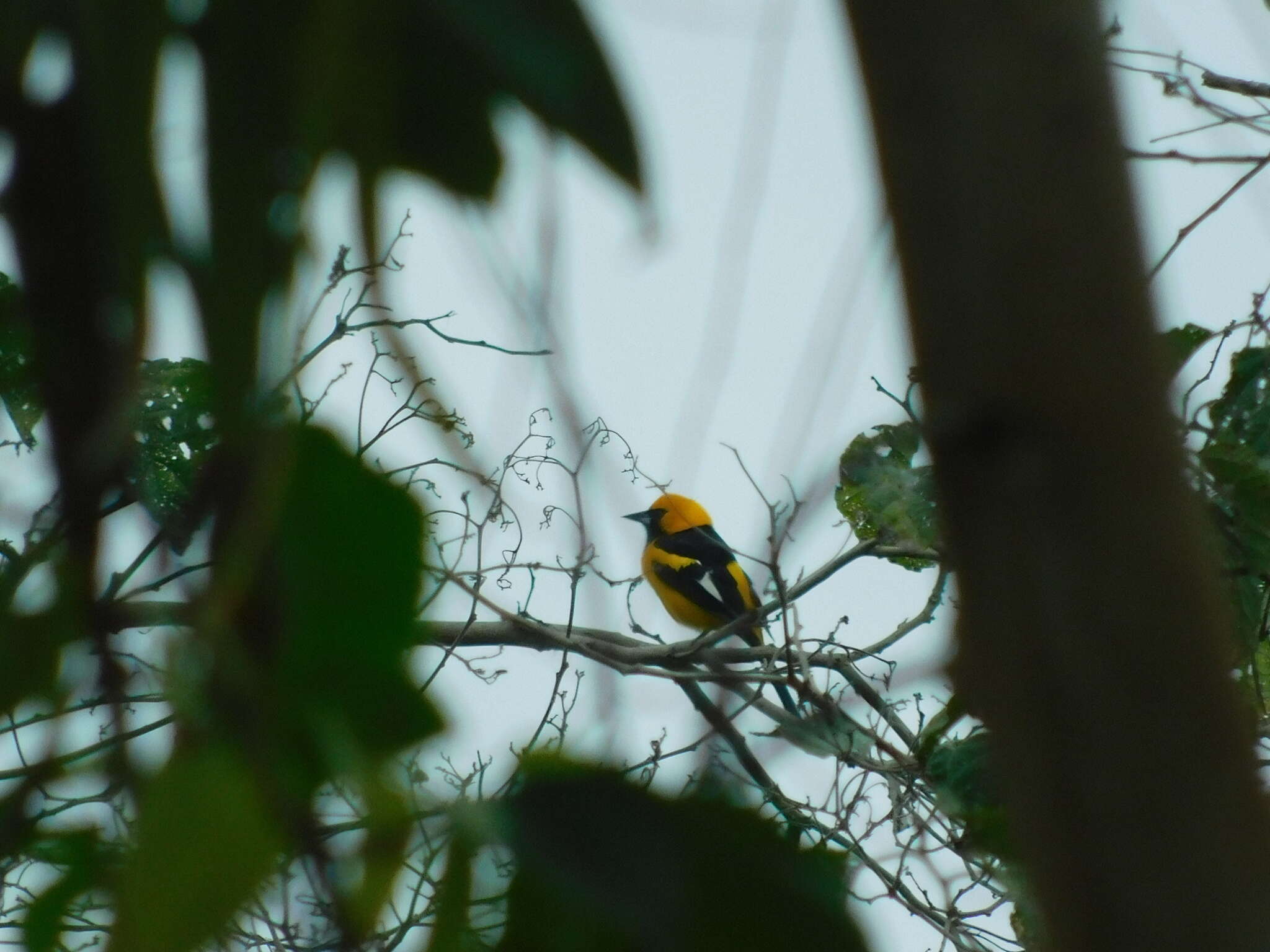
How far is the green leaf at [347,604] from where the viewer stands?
1.23 feet

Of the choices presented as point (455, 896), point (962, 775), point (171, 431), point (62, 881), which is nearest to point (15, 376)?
point (62, 881)

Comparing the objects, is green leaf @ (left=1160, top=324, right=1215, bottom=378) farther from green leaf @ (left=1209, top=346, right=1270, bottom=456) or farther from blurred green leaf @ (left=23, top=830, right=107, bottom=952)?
blurred green leaf @ (left=23, top=830, right=107, bottom=952)

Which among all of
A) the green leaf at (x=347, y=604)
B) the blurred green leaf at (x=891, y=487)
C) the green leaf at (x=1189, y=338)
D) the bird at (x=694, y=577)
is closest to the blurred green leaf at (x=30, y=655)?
the green leaf at (x=347, y=604)

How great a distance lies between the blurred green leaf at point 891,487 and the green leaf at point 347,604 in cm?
159

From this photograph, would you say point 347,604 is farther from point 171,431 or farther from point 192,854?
point 171,431

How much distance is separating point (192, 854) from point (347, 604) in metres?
0.10

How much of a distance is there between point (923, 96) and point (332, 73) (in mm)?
182

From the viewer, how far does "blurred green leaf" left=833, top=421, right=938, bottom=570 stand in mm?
2068

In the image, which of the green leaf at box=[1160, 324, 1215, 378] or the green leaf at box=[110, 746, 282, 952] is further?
the green leaf at box=[1160, 324, 1215, 378]

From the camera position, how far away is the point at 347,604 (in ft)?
1.30

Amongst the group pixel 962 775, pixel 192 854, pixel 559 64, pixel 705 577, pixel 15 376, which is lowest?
pixel 192 854

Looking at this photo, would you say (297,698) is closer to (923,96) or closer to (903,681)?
(923,96)

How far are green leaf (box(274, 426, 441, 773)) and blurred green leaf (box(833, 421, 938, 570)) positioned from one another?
1.59 meters

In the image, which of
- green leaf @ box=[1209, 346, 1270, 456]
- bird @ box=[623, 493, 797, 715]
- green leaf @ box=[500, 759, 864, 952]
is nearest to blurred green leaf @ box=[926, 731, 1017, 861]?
green leaf @ box=[1209, 346, 1270, 456]
